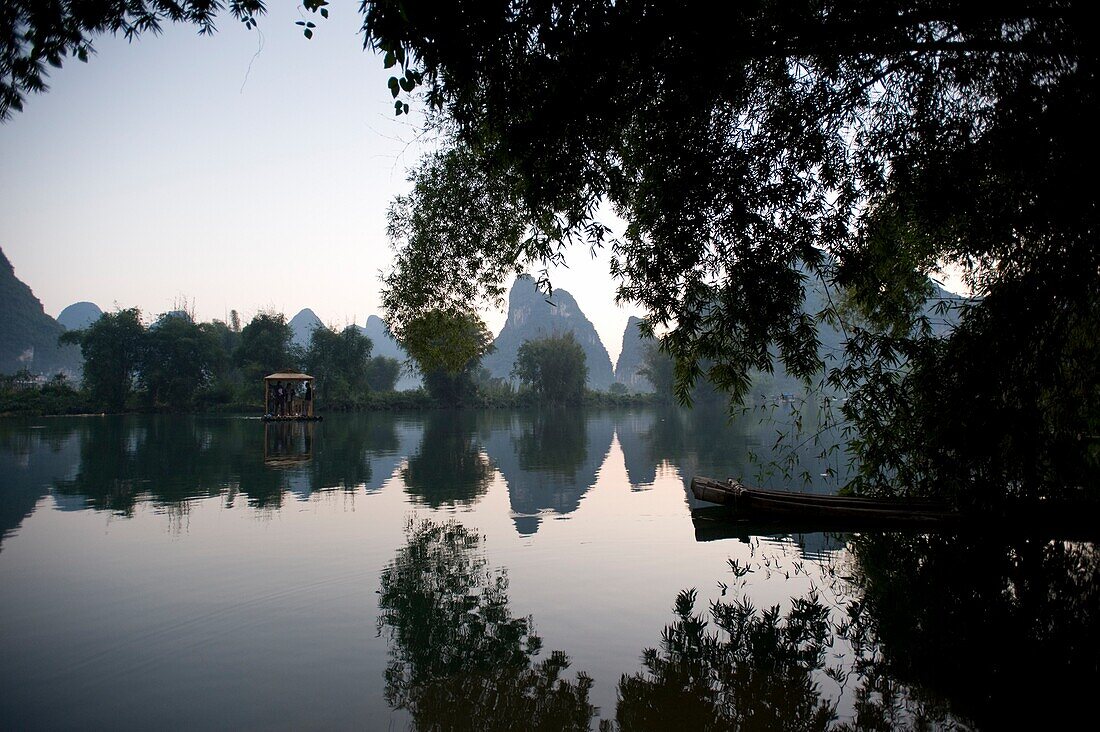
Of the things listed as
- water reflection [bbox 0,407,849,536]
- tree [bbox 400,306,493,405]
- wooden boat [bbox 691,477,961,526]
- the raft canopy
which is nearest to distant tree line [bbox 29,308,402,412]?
the raft canopy

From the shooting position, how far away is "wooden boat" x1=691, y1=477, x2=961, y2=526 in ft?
28.0

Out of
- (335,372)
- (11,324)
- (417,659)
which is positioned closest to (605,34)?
(417,659)

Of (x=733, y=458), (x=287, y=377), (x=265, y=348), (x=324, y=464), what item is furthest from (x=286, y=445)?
(x=265, y=348)

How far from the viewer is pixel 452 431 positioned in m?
34.8

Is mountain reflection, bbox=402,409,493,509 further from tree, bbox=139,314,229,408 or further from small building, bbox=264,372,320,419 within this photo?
tree, bbox=139,314,229,408

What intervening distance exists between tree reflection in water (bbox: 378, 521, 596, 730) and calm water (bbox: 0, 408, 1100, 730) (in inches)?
1.1

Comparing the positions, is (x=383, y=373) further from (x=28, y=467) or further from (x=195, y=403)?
(x=28, y=467)

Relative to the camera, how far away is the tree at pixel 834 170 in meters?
5.87

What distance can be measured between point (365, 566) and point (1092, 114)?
8743mm

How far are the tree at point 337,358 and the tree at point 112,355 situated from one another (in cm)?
1510

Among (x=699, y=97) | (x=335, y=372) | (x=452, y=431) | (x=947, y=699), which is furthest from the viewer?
(x=335, y=372)

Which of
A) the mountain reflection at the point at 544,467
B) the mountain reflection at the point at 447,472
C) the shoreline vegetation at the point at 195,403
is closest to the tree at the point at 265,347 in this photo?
the shoreline vegetation at the point at 195,403

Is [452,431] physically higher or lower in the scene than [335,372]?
lower

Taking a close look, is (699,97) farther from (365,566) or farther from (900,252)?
(365,566)
